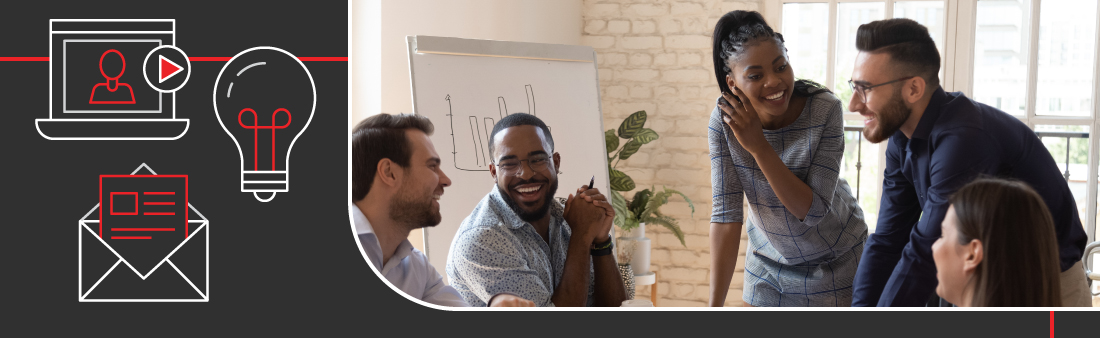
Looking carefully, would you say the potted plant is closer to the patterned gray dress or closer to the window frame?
the window frame

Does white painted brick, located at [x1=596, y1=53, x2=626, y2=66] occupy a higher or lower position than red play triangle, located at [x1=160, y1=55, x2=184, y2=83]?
higher

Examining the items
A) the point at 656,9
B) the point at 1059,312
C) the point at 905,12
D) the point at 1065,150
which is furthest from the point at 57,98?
the point at 1065,150

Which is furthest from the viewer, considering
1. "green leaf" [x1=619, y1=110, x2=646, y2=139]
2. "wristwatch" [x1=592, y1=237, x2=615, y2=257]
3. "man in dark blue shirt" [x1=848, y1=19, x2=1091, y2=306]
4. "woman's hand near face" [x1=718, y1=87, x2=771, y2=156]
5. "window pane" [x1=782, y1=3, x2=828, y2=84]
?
"window pane" [x1=782, y1=3, x2=828, y2=84]

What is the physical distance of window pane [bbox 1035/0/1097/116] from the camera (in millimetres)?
2936

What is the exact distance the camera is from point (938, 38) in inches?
122

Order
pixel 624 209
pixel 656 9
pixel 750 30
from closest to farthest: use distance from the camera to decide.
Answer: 1. pixel 750 30
2. pixel 624 209
3. pixel 656 9

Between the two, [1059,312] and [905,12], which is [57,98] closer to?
[1059,312]

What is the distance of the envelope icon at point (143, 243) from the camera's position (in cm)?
67

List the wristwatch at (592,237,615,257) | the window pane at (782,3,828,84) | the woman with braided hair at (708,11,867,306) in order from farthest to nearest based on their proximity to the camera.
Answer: the window pane at (782,3,828,84) → the wristwatch at (592,237,615,257) → the woman with braided hair at (708,11,867,306)

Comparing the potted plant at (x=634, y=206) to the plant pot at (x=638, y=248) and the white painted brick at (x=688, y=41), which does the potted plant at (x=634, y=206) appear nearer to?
the plant pot at (x=638, y=248)

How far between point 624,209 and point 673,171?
58cm

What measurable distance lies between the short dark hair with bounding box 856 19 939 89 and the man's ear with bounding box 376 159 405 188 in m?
0.56

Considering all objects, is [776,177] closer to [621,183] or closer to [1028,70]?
[621,183]

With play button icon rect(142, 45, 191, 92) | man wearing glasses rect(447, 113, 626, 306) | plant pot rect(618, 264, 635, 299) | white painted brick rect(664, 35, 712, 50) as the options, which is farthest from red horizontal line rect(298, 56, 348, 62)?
white painted brick rect(664, 35, 712, 50)
